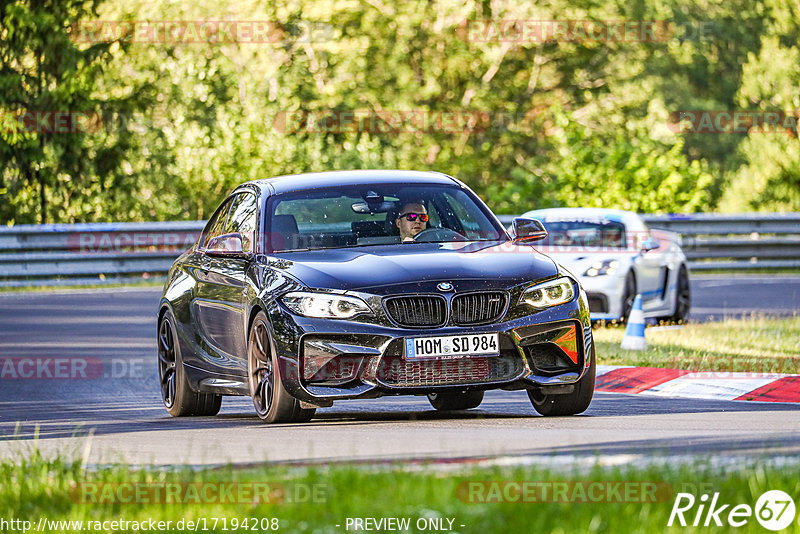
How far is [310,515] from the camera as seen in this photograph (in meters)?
5.54

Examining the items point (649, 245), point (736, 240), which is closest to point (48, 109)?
point (736, 240)

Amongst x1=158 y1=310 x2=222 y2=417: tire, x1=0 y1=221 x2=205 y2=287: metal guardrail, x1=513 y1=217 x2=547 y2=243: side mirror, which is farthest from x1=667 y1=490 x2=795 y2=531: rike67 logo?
x1=0 y1=221 x2=205 y2=287: metal guardrail

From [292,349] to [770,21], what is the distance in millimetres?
40910

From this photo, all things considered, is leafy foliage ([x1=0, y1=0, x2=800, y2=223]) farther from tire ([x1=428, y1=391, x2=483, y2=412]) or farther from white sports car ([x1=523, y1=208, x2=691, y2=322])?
tire ([x1=428, y1=391, x2=483, y2=412])

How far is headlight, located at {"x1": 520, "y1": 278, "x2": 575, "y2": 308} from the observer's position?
938 cm

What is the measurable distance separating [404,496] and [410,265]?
3.77 m

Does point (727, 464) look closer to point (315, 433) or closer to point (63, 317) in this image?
point (315, 433)

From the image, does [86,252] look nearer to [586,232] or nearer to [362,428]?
[586,232]

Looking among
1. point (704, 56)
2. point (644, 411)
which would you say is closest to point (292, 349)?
point (644, 411)

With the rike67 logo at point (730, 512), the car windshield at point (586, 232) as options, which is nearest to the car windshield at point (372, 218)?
the rike67 logo at point (730, 512)

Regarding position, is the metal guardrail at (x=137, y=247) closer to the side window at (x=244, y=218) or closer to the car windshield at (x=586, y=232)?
the car windshield at (x=586, y=232)

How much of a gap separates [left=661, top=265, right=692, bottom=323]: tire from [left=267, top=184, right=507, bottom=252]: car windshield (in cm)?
908

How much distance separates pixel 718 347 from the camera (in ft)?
48.1

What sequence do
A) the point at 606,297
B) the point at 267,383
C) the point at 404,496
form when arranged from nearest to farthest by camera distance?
the point at 404,496, the point at 267,383, the point at 606,297
